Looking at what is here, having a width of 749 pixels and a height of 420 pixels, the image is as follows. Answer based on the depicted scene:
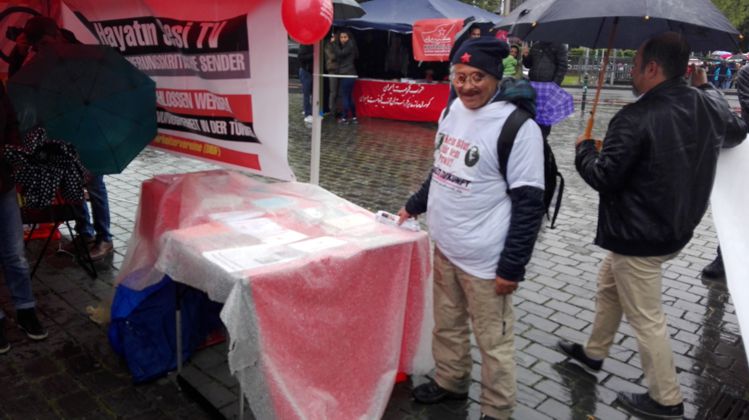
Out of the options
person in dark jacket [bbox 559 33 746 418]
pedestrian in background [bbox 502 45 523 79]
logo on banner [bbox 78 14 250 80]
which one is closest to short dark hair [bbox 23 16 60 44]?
logo on banner [bbox 78 14 250 80]

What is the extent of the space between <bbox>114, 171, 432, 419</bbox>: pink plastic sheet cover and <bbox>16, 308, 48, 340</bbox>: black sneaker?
82cm

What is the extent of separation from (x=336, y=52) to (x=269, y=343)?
37.9ft

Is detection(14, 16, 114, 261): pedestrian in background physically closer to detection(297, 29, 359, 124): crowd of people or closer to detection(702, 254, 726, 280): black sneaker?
detection(702, 254, 726, 280): black sneaker

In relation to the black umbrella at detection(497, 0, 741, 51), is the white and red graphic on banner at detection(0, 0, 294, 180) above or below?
below

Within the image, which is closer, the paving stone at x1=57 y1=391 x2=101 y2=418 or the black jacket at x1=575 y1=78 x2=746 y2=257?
the black jacket at x1=575 y1=78 x2=746 y2=257

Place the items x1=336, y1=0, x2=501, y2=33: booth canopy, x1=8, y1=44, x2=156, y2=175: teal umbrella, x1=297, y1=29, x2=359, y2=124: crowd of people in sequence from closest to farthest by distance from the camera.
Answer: x1=8, y1=44, x2=156, y2=175: teal umbrella → x1=297, y1=29, x2=359, y2=124: crowd of people → x1=336, y1=0, x2=501, y2=33: booth canopy

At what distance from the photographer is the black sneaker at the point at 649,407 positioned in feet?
10.5

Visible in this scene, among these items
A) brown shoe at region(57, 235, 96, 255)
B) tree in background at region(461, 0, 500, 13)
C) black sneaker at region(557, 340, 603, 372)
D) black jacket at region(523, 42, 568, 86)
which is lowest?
brown shoe at region(57, 235, 96, 255)

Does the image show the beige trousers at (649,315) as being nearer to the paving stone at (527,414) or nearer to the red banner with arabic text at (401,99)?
the paving stone at (527,414)

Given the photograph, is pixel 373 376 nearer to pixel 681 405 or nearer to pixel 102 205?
pixel 681 405

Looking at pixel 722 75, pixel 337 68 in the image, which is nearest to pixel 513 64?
pixel 337 68

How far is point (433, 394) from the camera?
3.29 meters

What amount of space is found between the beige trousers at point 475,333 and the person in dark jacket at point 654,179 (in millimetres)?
747

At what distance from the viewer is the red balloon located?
316 cm
